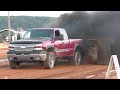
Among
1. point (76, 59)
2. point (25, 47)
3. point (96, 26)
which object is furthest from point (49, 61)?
point (96, 26)

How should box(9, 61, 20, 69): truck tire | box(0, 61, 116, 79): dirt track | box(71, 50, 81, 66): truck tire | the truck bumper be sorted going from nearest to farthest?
box(0, 61, 116, 79): dirt track < the truck bumper < box(9, 61, 20, 69): truck tire < box(71, 50, 81, 66): truck tire

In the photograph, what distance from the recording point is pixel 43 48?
44.4ft

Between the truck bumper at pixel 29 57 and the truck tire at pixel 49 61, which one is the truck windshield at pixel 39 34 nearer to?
the truck tire at pixel 49 61

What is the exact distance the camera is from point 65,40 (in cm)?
1538

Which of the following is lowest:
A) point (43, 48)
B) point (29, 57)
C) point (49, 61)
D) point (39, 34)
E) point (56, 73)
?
point (56, 73)

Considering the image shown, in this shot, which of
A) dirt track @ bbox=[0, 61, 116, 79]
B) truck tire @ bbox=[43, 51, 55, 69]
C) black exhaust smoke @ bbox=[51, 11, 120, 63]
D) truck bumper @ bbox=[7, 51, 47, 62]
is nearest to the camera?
dirt track @ bbox=[0, 61, 116, 79]

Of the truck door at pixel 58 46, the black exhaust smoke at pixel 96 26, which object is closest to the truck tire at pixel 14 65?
the truck door at pixel 58 46

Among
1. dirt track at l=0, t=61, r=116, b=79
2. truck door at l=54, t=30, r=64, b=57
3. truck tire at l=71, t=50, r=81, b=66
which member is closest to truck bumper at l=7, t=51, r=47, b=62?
dirt track at l=0, t=61, r=116, b=79

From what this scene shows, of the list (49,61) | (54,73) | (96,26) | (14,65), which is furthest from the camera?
(96,26)

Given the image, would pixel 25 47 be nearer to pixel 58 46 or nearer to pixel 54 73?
pixel 58 46

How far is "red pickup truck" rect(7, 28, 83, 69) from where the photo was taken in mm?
13492

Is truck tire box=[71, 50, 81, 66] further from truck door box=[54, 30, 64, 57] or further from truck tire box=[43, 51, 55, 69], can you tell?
Answer: truck tire box=[43, 51, 55, 69]
